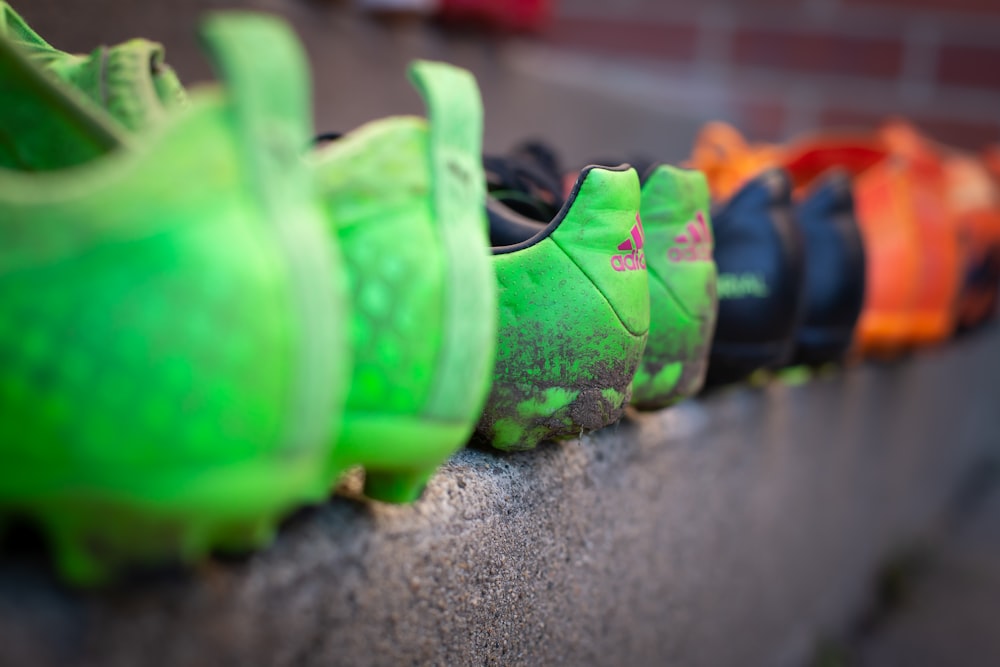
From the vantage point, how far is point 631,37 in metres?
4.03

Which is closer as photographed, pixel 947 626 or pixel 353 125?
pixel 353 125

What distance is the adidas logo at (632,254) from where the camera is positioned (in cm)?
81

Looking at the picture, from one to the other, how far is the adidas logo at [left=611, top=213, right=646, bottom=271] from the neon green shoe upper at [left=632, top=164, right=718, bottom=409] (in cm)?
15

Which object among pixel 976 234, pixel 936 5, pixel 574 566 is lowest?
pixel 976 234

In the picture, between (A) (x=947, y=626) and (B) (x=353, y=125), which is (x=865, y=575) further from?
(B) (x=353, y=125)

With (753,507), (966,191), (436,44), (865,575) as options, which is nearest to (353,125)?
(436,44)

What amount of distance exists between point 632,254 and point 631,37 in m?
3.41

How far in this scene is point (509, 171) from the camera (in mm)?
1044

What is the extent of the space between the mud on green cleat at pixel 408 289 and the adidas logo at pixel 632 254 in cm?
25

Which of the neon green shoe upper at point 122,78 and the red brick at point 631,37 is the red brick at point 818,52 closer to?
the red brick at point 631,37

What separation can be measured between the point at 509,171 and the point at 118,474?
26.3 inches

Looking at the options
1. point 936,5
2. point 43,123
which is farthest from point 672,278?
point 936,5

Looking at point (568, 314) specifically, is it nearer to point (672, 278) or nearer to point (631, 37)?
point (672, 278)

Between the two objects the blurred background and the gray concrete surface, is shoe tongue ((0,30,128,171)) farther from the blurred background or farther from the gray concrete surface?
the blurred background
